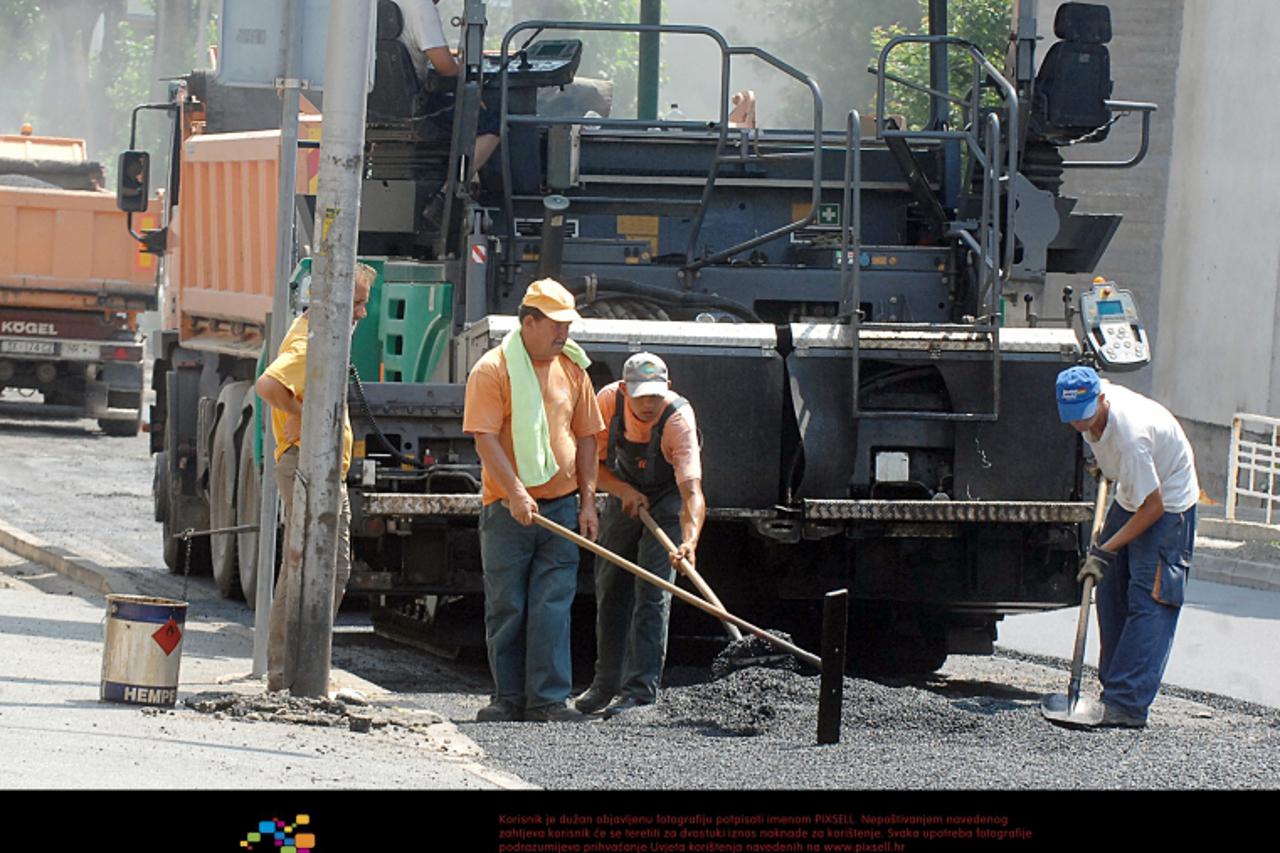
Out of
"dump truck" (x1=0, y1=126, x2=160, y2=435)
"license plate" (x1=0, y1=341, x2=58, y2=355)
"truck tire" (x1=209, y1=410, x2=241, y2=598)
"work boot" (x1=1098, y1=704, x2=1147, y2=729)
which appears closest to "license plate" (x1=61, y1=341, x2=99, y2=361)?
"dump truck" (x1=0, y1=126, x2=160, y2=435)

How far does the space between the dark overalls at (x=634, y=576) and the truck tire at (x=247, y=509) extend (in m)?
3.56

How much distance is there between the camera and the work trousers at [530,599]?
9016 millimetres

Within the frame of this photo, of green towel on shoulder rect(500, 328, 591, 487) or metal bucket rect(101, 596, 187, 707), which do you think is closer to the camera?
metal bucket rect(101, 596, 187, 707)

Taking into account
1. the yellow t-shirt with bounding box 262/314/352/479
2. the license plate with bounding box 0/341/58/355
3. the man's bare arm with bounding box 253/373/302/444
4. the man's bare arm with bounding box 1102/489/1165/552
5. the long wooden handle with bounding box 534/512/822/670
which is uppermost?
the yellow t-shirt with bounding box 262/314/352/479

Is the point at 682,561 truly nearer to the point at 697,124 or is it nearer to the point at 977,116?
the point at 697,124

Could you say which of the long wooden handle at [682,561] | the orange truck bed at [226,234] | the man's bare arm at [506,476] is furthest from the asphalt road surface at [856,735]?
the orange truck bed at [226,234]

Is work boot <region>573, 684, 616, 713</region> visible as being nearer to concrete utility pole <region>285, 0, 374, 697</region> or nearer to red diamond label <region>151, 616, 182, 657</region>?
concrete utility pole <region>285, 0, 374, 697</region>

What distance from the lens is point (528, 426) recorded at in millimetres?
8938

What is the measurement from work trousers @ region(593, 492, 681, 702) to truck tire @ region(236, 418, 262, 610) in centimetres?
355

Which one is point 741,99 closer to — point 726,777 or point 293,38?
point 293,38

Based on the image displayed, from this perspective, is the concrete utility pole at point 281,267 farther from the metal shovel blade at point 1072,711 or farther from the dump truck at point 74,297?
Result: the dump truck at point 74,297

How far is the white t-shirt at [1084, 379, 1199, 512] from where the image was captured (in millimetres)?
9406
